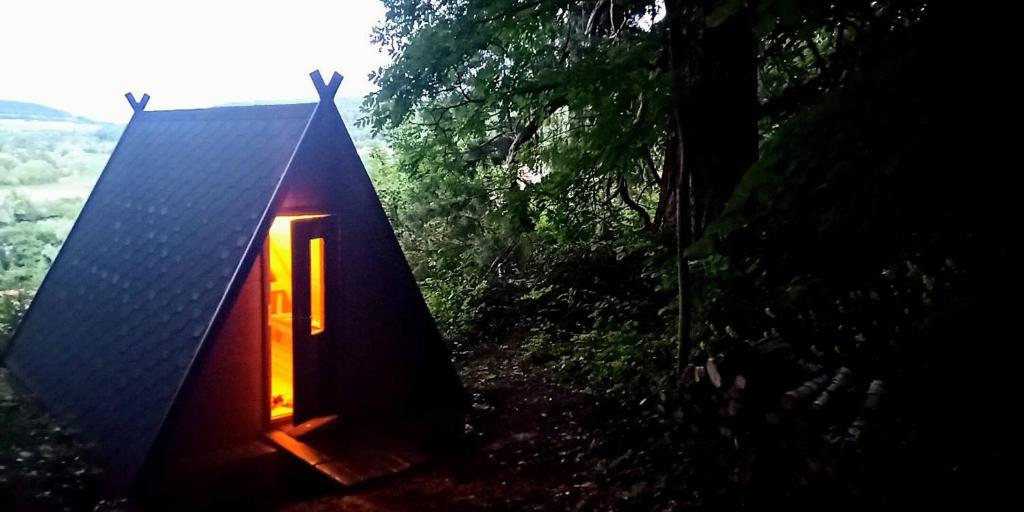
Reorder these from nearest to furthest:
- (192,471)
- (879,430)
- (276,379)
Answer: (879,430) < (192,471) < (276,379)

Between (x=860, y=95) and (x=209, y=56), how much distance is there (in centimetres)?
1049

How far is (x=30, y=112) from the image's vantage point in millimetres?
11359

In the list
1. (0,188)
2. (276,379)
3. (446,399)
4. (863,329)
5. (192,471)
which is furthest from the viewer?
(0,188)

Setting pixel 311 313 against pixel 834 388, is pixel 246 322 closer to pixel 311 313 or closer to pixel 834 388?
pixel 311 313

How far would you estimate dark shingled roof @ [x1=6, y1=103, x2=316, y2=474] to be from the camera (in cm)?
544

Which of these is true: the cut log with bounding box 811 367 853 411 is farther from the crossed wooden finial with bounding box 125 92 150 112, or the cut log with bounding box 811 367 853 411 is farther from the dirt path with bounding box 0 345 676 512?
the crossed wooden finial with bounding box 125 92 150 112

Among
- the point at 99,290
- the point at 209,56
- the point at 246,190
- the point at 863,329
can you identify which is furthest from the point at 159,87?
the point at 863,329

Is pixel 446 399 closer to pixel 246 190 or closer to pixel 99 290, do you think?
pixel 246 190

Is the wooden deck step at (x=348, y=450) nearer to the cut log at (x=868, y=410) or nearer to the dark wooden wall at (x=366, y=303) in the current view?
the dark wooden wall at (x=366, y=303)

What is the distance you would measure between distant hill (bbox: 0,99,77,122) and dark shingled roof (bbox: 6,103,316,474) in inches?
176

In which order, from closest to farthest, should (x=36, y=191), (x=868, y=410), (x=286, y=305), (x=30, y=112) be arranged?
(x=868, y=410)
(x=286, y=305)
(x=36, y=191)
(x=30, y=112)

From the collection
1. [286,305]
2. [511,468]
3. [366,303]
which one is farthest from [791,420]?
[286,305]

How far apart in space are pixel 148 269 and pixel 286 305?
189 centimetres

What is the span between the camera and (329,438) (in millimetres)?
6129
